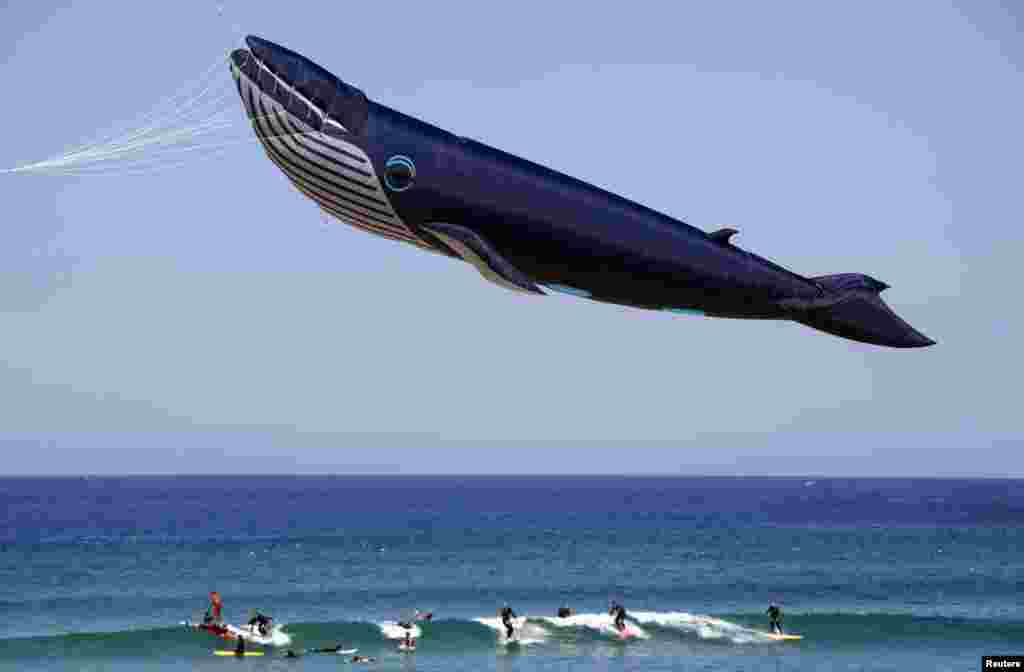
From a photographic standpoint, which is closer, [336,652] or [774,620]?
[336,652]

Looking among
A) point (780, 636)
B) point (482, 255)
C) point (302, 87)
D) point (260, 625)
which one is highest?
point (302, 87)

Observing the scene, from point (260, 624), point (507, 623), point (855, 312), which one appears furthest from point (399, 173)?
point (507, 623)

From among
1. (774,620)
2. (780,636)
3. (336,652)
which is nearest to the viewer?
(336,652)

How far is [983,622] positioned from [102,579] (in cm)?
5150

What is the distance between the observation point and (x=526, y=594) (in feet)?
232

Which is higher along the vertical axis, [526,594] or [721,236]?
[721,236]

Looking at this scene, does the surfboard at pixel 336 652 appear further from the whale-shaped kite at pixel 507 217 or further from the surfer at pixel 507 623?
the whale-shaped kite at pixel 507 217

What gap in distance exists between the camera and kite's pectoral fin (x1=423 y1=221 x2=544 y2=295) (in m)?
12.3

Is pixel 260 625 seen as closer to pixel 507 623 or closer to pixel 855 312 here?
pixel 507 623

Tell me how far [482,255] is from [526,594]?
2374 inches

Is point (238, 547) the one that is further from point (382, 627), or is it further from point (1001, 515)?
point (1001, 515)

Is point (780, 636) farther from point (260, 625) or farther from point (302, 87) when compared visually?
point (302, 87)

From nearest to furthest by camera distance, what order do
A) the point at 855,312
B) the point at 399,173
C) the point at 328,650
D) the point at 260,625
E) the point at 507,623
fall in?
the point at 399,173
the point at 855,312
the point at 328,650
the point at 260,625
the point at 507,623

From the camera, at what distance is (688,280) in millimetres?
13141
